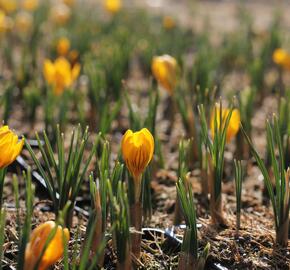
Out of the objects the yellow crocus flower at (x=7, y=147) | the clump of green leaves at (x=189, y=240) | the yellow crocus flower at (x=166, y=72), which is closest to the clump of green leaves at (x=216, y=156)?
the clump of green leaves at (x=189, y=240)

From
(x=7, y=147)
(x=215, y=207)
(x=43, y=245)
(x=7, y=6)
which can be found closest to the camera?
(x=43, y=245)

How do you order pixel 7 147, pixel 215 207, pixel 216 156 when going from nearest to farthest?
pixel 7 147, pixel 216 156, pixel 215 207

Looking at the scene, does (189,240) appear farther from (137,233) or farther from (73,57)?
(73,57)

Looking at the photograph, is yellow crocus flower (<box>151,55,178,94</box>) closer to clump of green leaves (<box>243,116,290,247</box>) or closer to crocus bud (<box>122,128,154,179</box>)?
clump of green leaves (<box>243,116,290,247</box>)

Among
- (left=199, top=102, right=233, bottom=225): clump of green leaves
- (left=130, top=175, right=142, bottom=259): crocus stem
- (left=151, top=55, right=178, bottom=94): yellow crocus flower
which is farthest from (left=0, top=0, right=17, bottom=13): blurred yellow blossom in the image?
(left=130, top=175, right=142, bottom=259): crocus stem

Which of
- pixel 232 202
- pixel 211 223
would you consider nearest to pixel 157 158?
pixel 232 202

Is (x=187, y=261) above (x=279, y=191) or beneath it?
beneath

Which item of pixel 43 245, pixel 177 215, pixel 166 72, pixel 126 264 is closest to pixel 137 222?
pixel 126 264

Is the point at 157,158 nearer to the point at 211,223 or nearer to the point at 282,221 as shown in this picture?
the point at 211,223
